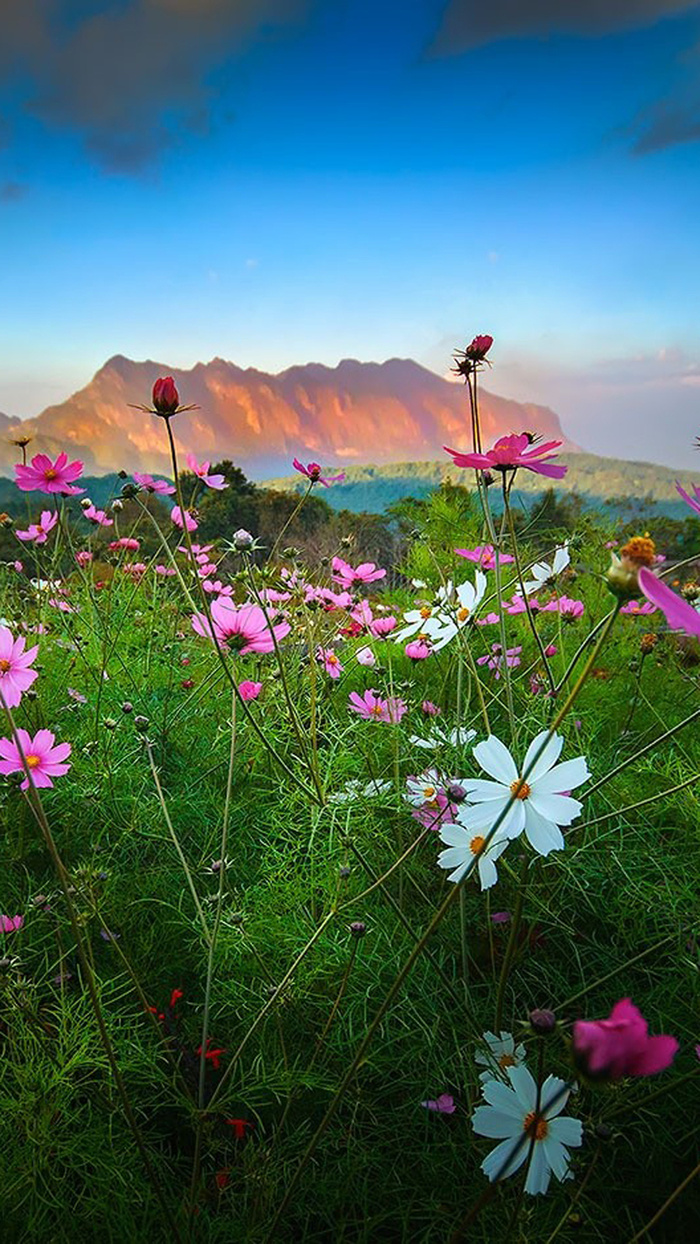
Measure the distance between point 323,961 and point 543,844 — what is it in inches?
14.5

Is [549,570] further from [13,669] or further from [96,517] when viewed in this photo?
[96,517]

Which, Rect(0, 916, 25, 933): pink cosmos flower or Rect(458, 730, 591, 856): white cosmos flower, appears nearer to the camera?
Rect(458, 730, 591, 856): white cosmos flower

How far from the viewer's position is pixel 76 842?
1.06 metres

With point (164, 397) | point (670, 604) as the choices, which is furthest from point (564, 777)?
point (164, 397)

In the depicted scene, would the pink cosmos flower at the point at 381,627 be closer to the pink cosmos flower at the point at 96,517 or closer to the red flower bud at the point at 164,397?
the red flower bud at the point at 164,397

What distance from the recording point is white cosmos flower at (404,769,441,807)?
0.80 meters

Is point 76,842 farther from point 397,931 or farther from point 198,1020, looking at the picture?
point 397,931

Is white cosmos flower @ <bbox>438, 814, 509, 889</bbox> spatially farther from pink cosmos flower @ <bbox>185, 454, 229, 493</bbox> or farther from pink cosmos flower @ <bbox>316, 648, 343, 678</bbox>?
pink cosmos flower @ <bbox>185, 454, 229, 493</bbox>

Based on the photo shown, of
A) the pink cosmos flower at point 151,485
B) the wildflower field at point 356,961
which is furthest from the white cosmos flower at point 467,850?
the pink cosmos flower at point 151,485

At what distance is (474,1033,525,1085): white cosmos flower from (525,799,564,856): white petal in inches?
8.0

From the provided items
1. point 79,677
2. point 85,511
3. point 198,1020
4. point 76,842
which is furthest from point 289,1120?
point 85,511

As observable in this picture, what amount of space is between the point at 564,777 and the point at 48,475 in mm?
885

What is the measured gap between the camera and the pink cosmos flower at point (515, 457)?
664 millimetres

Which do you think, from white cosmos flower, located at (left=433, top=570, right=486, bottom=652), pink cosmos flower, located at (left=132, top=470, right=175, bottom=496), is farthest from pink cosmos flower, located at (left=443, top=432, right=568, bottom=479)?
pink cosmos flower, located at (left=132, top=470, right=175, bottom=496)
